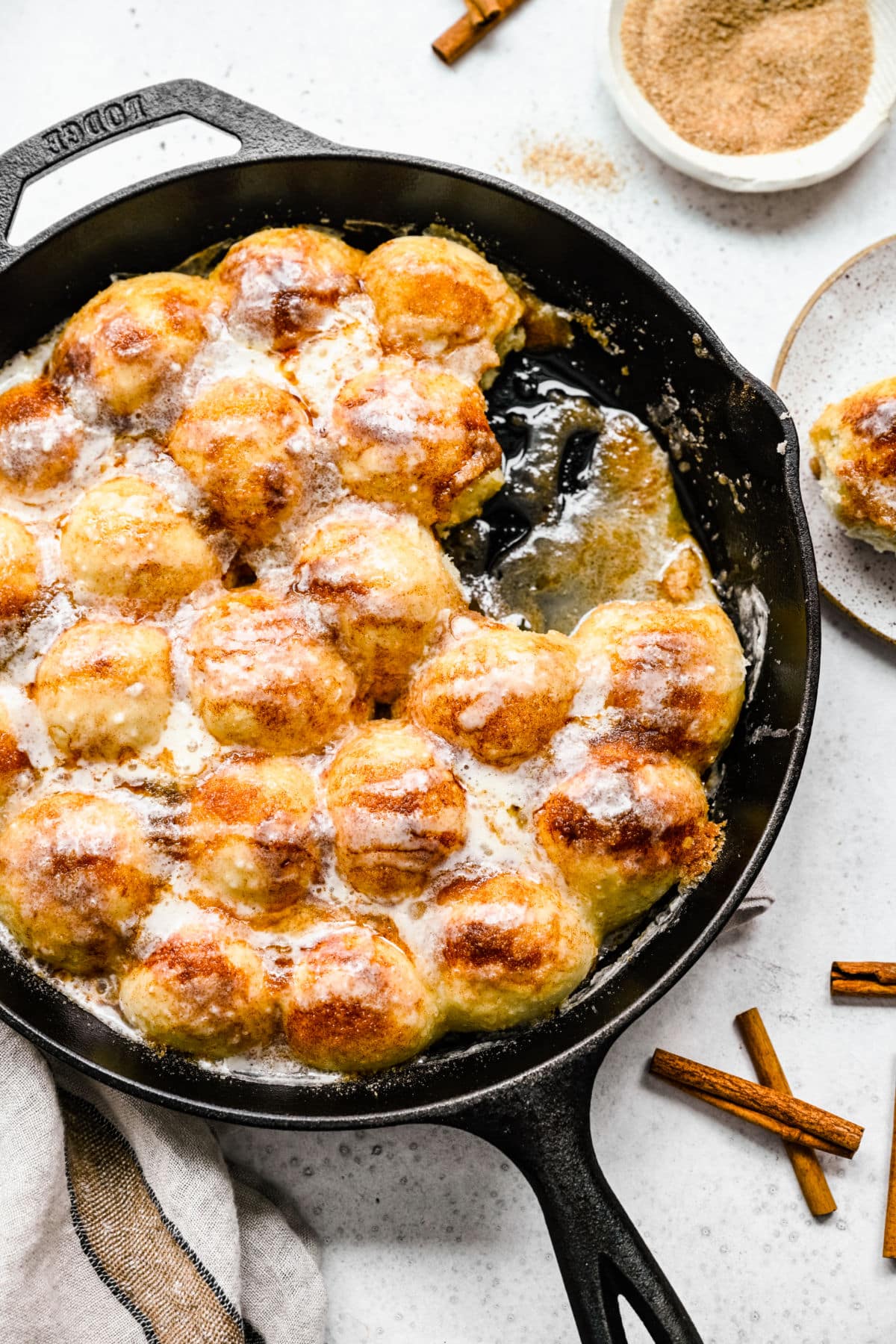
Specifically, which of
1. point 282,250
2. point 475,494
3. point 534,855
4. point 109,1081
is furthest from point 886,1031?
point 282,250

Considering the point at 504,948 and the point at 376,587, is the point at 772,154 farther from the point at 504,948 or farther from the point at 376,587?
the point at 504,948

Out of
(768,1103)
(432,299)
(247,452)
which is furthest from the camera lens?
(768,1103)

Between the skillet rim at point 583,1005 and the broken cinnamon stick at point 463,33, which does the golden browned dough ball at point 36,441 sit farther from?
the broken cinnamon stick at point 463,33

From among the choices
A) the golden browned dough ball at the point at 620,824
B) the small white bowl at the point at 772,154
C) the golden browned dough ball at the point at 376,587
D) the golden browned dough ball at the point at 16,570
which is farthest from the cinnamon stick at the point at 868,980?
the golden browned dough ball at the point at 16,570

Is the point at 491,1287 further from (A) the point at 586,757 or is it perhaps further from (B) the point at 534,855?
(A) the point at 586,757

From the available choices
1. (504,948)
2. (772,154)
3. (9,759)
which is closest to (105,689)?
(9,759)

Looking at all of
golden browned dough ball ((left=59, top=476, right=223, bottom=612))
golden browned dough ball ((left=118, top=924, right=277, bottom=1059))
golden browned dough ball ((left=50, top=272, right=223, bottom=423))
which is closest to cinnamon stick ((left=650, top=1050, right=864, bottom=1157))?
golden browned dough ball ((left=118, top=924, right=277, bottom=1059))
